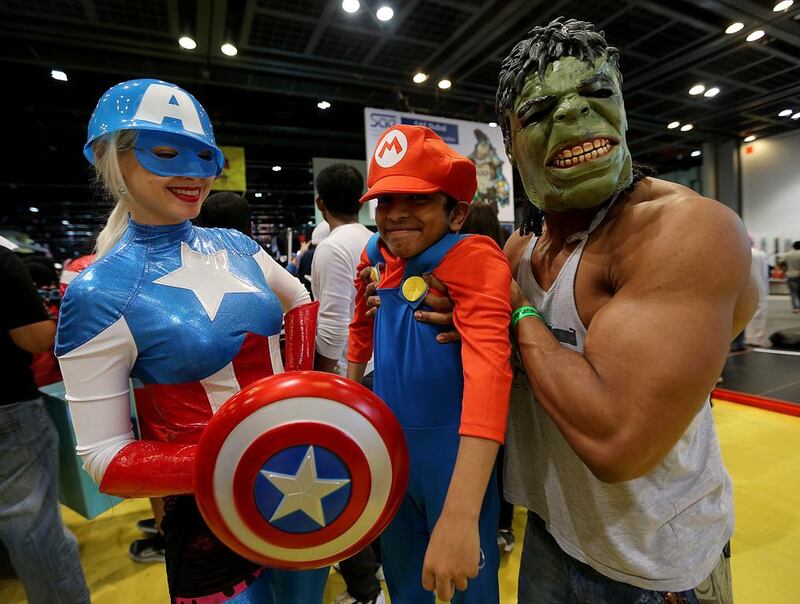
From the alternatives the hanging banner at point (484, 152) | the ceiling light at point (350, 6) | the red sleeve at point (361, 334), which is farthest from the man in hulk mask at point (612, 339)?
the hanging banner at point (484, 152)

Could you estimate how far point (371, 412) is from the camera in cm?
78

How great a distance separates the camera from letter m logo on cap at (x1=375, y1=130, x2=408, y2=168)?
1.06 metres

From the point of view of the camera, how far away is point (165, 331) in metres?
0.92

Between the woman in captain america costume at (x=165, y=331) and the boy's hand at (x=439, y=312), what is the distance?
1.30 ft

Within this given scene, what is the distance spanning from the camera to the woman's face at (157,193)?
98cm

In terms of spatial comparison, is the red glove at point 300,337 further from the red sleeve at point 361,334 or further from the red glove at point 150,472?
the red glove at point 150,472

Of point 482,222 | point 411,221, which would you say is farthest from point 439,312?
point 482,222

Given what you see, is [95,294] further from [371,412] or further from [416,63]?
[416,63]

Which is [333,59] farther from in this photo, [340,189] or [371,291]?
[371,291]

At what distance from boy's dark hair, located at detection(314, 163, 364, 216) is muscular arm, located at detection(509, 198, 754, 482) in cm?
180

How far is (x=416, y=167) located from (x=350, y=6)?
3.95m

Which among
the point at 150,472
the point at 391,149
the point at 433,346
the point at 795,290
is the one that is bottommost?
the point at 795,290

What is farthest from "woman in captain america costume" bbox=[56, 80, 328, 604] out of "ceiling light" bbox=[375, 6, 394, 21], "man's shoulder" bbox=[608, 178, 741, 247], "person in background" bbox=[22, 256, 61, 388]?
"ceiling light" bbox=[375, 6, 394, 21]

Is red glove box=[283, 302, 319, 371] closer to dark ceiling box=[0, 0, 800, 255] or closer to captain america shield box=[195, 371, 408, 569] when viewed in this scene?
captain america shield box=[195, 371, 408, 569]
